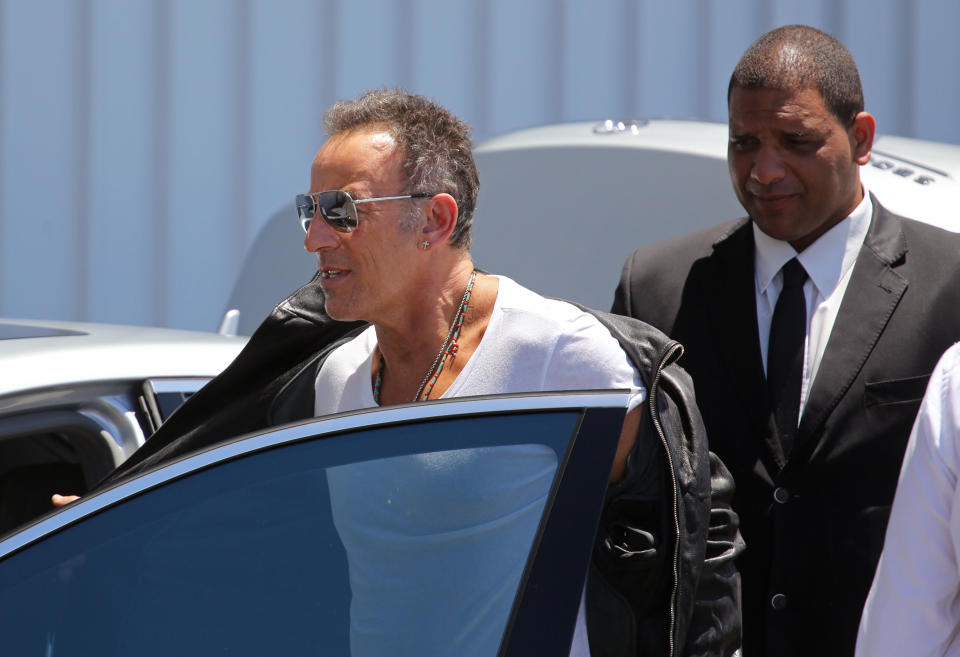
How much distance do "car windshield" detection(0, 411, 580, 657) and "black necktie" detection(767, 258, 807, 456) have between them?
85cm

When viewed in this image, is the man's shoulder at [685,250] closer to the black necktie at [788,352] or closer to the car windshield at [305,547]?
the black necktie at [788,352]

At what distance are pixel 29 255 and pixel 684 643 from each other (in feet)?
14.7

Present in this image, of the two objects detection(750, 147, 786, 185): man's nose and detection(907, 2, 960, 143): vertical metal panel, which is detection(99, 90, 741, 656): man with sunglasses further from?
detection(907, 2, 960, 143): vertical metal panel

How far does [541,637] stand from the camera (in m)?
1.10

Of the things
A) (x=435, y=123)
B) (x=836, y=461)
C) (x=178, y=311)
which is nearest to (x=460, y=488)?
(x=435, y=123)

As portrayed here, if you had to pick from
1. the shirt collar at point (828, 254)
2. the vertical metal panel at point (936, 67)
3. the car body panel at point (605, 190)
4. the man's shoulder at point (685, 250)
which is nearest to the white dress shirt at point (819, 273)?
the shirt collar at point (828, 254)

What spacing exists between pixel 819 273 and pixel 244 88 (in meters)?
3.86

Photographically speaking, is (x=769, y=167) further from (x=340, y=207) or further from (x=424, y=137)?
(x=340, y=207)

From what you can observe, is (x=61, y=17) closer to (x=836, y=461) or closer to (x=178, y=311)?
(x=178, y=311)

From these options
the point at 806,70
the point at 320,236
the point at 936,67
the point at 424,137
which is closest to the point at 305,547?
the point at 320,236

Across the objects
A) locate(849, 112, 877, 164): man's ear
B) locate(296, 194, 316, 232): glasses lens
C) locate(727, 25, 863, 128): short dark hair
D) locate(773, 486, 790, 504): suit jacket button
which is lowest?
locate(773, 486, 790, 504): suit jacket button

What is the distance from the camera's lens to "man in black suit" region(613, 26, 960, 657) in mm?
1868

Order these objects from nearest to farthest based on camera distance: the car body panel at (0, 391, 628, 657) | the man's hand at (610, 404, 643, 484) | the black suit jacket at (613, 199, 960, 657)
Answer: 1. the car body panel at (0, 391, 628, 657)
2. the man's hand at (610, 404, 643, 484)
3. the black suit jacket at (613, 199, 960, 657)

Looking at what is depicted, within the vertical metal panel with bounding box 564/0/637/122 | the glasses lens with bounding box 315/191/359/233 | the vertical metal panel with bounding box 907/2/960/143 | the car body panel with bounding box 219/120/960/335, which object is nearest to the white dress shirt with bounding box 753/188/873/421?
the car body panel with bounding box 219/120/960/335
